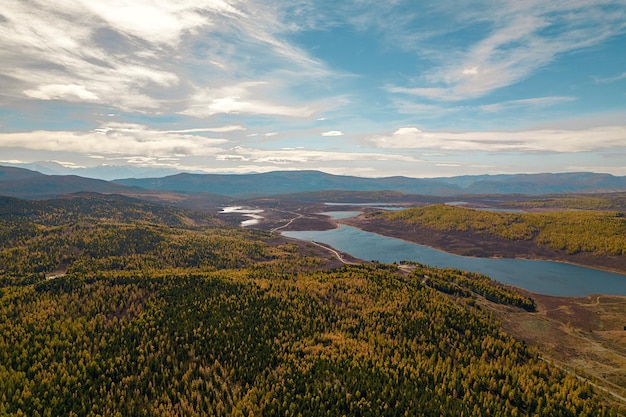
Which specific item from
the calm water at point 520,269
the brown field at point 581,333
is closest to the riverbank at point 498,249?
the calm water at point 520,269

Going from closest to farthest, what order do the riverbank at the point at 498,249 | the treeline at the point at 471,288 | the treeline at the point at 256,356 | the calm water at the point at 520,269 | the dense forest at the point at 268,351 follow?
the treeline at the point at 256,356, the dense forest at the point at 268,351, the treeline at the point at 471,288, the calm water at the point at 520,269, the riverbank at the point at 498,249

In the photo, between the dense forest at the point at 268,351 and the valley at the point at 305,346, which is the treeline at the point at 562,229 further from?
the dense forest at the point at 268,351

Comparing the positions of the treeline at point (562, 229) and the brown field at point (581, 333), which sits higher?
the treeline at point (562, 229)

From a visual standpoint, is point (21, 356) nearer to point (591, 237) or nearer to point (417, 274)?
point (417, 274)

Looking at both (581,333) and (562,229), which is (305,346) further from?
(562,229)

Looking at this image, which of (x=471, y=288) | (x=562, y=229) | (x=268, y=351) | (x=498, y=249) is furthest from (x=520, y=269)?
(x=268, y=351)

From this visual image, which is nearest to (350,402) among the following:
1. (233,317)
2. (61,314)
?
(233,317)

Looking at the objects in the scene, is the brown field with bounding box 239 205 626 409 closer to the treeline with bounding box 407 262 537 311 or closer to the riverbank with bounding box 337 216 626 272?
the treeline with bounding box 407 262 537 311
